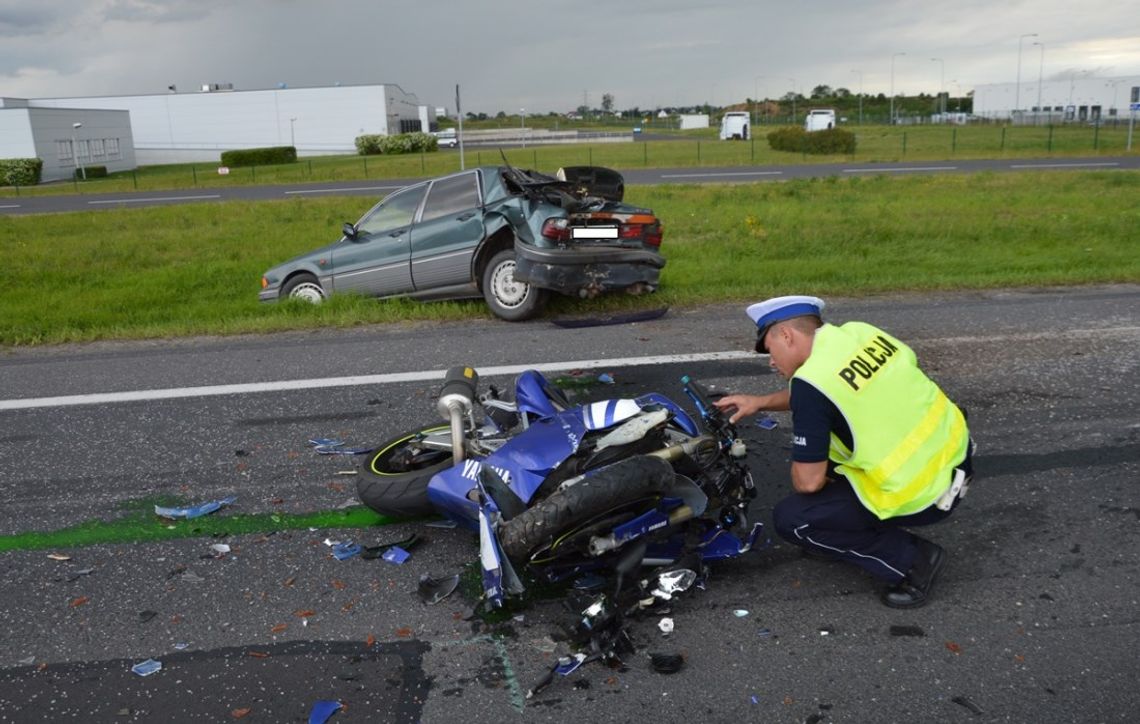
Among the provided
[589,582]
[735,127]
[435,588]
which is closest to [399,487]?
[435,588]

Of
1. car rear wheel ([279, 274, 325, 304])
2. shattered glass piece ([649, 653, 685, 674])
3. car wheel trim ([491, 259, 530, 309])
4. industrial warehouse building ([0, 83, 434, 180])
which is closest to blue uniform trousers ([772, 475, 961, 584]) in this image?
shattered glass piece ([649, 653, 685, 674])

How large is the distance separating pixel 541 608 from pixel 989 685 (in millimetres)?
1589

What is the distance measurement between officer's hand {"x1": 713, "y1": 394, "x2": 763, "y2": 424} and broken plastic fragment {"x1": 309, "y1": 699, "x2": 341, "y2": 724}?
6.20 feet

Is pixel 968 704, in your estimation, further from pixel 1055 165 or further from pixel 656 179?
pixel 1055 165

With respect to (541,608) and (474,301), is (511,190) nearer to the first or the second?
(474,301)

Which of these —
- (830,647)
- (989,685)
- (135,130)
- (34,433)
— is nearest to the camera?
(989,685)

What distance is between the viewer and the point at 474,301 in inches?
385

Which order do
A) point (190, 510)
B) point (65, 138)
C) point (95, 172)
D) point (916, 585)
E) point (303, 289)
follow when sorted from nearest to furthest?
1. point (916, 585)
2. point (190, 510)
3. point (303, 289)
4. point (95, 172)
5. point (65, 138)

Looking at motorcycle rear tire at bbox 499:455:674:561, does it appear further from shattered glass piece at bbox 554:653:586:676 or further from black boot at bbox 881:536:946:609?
black boot at bbox 881:536:946:609

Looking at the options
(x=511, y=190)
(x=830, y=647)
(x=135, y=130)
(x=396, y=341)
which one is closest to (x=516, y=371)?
(x=396, y=341)

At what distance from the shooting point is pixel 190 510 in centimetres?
453

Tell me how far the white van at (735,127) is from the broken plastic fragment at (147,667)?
182 feet

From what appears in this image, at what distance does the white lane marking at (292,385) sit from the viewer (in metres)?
6.47

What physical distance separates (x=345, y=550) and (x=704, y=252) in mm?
9410
